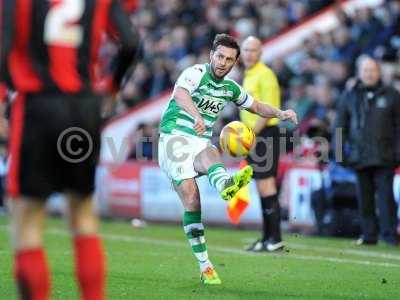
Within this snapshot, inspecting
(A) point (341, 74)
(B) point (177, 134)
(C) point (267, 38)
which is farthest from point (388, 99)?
(C) point (267, 38)

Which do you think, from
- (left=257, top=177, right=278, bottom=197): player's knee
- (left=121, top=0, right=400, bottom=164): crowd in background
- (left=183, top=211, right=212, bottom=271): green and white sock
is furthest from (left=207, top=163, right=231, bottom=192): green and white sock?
(left=121, top=0, right=400, bottom=164): crowd in background

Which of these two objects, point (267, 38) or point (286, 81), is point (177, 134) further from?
point (267, 38)

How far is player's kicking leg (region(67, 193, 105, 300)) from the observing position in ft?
18.7

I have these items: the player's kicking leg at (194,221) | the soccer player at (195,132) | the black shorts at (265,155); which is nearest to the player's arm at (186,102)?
the soccer player at (195,132)

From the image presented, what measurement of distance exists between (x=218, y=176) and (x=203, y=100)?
31.9 inches

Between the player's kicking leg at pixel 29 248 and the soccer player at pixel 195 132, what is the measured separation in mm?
3523

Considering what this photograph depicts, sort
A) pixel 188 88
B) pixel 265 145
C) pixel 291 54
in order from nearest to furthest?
1. pixel 188 88
2. pixel 265 145
3. pixel 291 54

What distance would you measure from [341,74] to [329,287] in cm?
880

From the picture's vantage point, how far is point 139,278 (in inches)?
365

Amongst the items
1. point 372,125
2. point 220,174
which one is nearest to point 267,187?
point 372,125

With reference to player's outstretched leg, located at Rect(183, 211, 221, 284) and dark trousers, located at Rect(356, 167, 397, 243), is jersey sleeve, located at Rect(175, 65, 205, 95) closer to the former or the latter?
player's outstretched leg, located at Rect(183, 211, 221, 284)

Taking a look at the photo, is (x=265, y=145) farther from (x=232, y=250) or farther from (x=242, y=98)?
(x=242, y=98)

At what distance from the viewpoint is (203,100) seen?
970 cm

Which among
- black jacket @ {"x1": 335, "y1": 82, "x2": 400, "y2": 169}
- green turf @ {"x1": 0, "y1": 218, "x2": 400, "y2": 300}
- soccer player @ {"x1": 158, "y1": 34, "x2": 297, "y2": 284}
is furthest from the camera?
black jacket @ {"x1": 335, "y1": 82, "x2": 400, "y2": 169}
